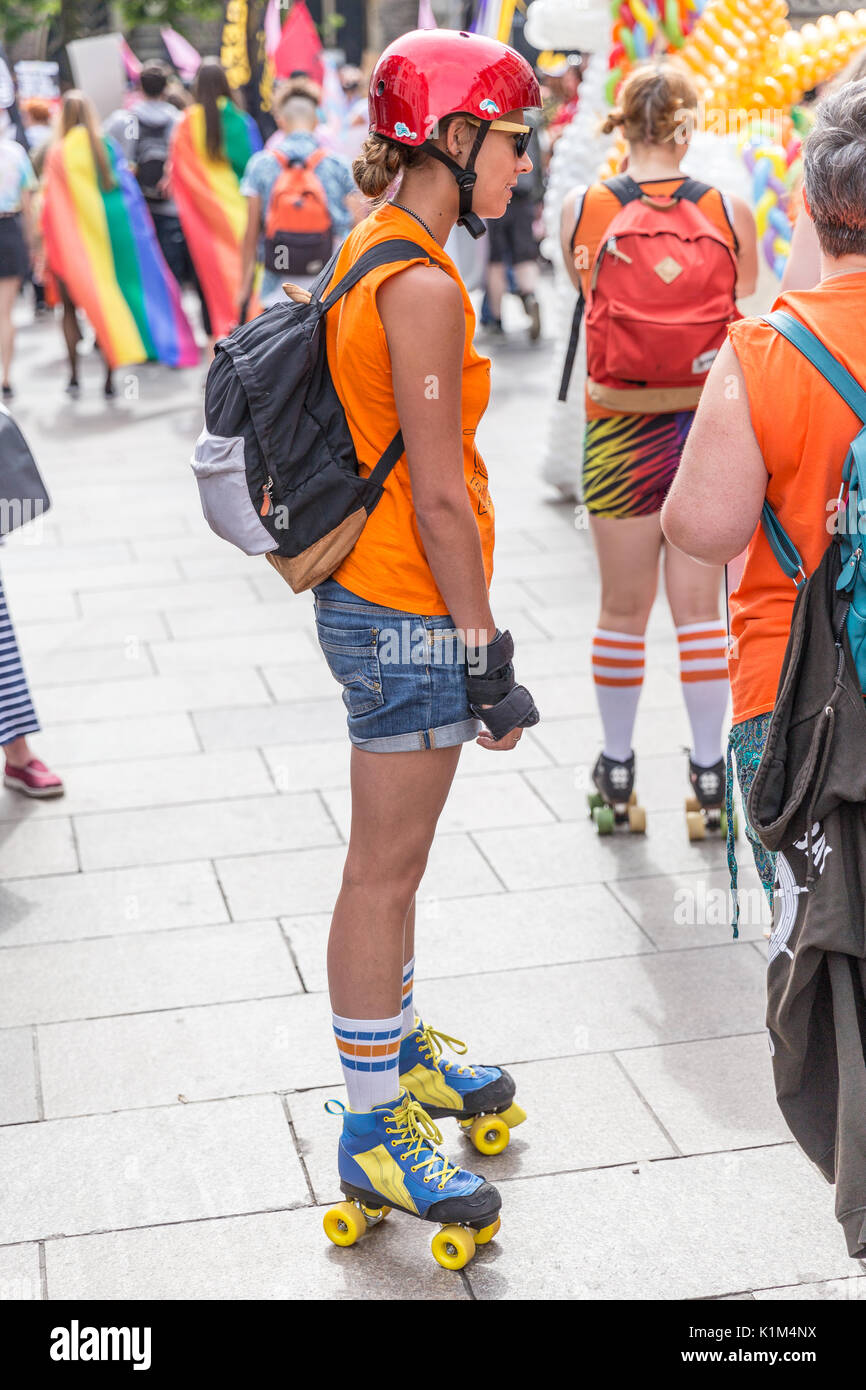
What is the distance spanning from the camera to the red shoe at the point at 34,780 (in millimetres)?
4234

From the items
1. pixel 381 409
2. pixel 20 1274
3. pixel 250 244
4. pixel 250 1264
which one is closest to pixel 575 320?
pixel 381 409

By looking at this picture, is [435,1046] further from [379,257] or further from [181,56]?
[181,56]

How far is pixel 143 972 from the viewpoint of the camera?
3295 millimetres

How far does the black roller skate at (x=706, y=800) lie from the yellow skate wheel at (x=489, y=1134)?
139cm

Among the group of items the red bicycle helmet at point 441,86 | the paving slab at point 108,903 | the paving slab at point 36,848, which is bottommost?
the paving slab at point 36,848

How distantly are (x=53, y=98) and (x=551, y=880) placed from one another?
55.9ft

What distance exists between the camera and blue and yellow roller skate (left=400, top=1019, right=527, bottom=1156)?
264 cm

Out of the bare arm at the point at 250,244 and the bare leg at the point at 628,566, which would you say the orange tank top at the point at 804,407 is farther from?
the bare arm at the point at 250,244

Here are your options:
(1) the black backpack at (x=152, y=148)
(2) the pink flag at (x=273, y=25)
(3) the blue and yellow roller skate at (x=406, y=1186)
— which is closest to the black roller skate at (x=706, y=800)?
(3) the blue and yellow roller skate at (x=406, y=1186)

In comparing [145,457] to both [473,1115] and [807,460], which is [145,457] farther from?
[807,460]

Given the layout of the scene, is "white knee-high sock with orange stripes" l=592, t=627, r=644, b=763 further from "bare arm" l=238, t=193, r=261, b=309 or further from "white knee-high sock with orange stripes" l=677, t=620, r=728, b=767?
"bare arm" l=238, t=193, r=261, b=309

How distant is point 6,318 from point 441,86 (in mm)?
8265

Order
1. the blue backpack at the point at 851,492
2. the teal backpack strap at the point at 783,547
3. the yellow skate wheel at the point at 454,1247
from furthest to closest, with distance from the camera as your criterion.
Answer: the yellow skate wheel at the point at 454,1247, the teal backpack strap at the point at 783,547, the blue backpack at the point at 851,492

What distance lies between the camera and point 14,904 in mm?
3629
